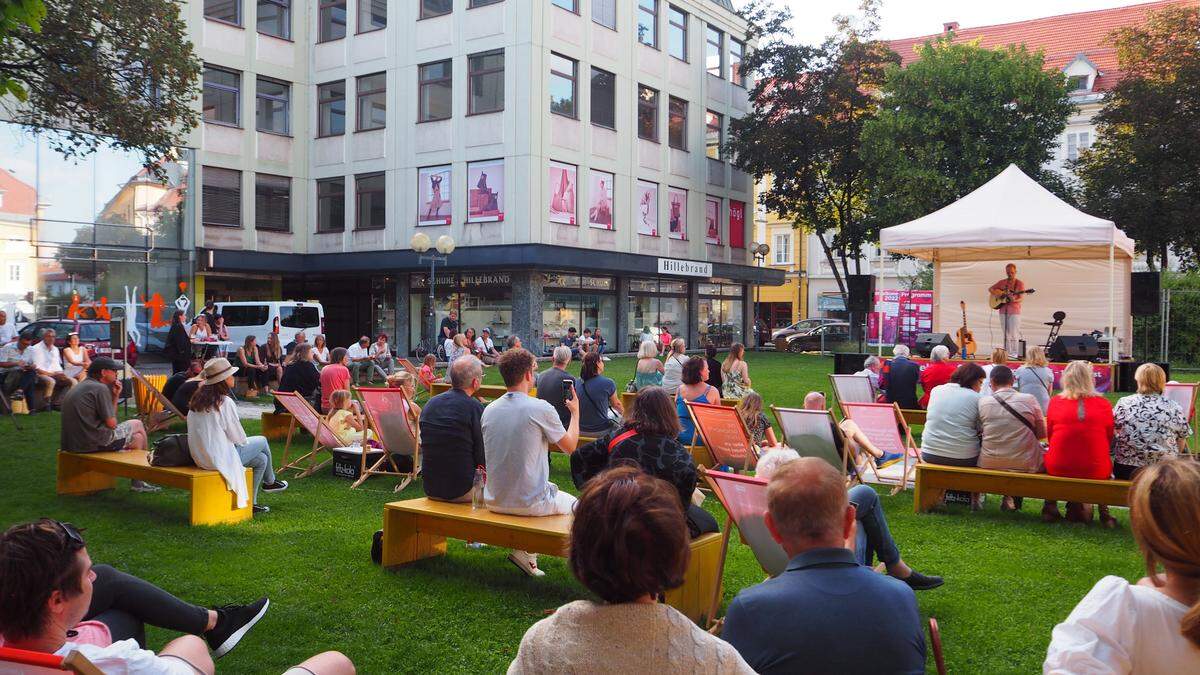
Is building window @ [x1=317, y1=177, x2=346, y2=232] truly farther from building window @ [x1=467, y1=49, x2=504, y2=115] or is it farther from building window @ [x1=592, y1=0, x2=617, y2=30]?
building window @ [x1=592, y1=0, x2=617, y2=30]

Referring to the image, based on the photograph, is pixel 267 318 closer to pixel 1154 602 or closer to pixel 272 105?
pixel 272 105

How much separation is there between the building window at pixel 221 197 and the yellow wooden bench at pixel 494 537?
26.4 m

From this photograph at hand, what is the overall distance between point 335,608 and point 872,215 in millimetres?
30098

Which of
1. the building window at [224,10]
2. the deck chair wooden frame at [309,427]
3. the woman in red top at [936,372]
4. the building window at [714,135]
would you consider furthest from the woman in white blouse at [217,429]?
the building window at [714,135]

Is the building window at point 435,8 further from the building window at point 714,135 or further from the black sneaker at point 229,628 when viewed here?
the black sneaker at point 229,628

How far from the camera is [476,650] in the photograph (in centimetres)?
461

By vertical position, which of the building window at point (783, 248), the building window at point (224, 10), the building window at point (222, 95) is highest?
the building window at point (224, 10)

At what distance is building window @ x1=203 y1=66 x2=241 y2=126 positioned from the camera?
29.2 metres

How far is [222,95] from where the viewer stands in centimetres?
2969

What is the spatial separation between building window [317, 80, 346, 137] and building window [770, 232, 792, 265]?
3182 centimetres

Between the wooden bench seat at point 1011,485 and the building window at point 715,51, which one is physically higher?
the building window at point 715,51

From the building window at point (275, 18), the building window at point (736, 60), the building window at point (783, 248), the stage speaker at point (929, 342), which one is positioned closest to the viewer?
the stage speaker at point (929, 342)

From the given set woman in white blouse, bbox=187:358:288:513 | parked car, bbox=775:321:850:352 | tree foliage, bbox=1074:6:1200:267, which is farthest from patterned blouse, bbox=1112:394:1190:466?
parked car, bbox=775:321:850:352

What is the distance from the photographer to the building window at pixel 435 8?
29.3m
